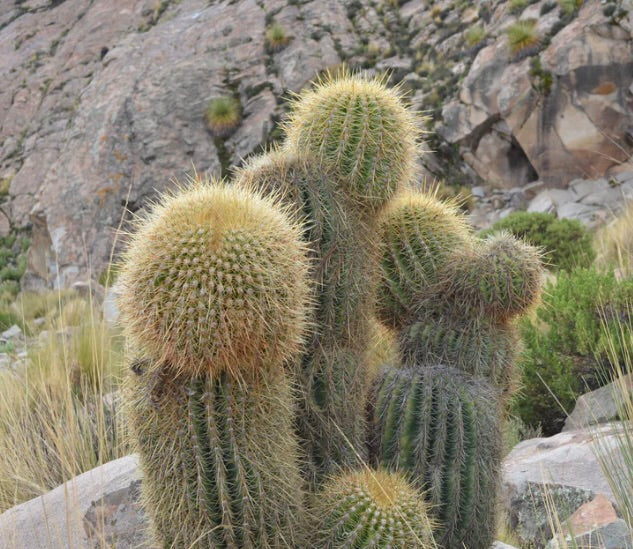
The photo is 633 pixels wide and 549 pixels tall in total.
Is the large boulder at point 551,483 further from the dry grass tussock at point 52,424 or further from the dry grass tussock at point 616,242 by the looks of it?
the dry grass tussock at point 616,242

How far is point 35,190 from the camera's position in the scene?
17.0 metres

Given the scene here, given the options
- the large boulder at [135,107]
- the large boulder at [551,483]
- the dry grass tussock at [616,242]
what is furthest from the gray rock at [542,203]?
the large boulder at [551,483]

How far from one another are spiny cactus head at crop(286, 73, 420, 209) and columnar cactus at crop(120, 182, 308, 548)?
2.03 feet

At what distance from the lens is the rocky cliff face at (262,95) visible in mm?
11703

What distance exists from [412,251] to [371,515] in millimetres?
1320

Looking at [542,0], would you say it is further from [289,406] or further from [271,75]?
[289,406]

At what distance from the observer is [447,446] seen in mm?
2729

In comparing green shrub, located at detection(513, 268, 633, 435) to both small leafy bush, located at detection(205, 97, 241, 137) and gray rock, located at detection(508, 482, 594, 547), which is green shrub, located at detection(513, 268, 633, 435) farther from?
small leafy bush, located at detection(205, 97, 241, 137)

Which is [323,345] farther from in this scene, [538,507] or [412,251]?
[538,507]

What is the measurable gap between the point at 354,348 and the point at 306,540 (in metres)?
0.81

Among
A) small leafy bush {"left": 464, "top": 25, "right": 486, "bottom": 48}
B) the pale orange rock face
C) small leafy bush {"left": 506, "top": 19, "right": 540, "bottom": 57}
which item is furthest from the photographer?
small leafy bush {"left": 464, "top": 25, "right": 486, "bottom": 48}

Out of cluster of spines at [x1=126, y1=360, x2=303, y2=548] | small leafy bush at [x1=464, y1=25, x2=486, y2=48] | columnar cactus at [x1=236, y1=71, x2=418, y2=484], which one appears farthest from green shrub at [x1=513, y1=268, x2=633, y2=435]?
small leafy bush at [x1=464, y1=25, x2=486, y2=48]

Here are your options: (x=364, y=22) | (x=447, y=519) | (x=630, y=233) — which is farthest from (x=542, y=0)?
(x=447, y=519)

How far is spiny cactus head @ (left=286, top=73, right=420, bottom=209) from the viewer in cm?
275
